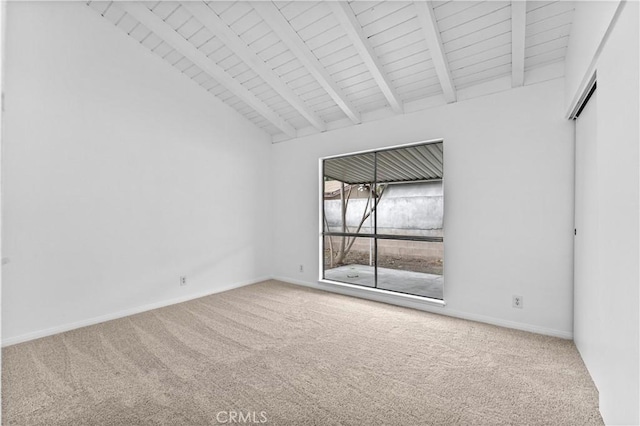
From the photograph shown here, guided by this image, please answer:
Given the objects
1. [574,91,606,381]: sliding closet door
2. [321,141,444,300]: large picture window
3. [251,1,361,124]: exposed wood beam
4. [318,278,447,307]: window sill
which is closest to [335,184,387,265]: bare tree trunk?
[321,141,444,300]: large picture window

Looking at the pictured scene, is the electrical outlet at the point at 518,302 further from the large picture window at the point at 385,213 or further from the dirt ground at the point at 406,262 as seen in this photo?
the dirt ground at the point at 406,262

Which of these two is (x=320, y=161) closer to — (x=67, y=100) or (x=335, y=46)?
(x=335, y=46)

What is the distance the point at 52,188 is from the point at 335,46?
3122 millimetres

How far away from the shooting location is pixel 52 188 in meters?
3.14

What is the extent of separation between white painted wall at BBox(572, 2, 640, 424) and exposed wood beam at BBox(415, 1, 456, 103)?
43.7 inches

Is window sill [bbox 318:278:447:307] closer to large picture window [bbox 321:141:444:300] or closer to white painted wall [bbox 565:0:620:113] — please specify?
large picture window [bbox 321:141:444:300]

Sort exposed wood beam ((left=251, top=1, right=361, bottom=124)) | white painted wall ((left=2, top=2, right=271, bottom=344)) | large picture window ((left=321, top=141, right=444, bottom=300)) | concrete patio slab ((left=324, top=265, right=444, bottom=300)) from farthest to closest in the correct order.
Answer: concrete patio slab ((left=324, top=265, right=444, bottom=300))
large picture window ((left=321, top=141, right=444, bottom=300))
white painted wall ((left=2, top=2, right=271, bottom=344))
exposed wood beam ((left=251, top=1, right=361, bottom=124))

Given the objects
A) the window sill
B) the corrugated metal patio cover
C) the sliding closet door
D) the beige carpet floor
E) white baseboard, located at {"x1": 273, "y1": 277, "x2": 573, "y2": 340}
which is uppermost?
the corrugated metal patio cover

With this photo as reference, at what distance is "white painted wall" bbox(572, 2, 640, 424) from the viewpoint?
4.90ft

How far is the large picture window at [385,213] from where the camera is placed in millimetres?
4320

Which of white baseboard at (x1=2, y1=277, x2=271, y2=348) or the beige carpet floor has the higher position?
white baseboard at (x1=2, y1=277, x2=271, y2=348)

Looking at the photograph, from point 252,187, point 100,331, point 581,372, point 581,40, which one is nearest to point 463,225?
point 581,372

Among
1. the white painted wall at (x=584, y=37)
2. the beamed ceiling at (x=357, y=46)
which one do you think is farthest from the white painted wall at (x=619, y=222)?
the beamed ceiling at (x=357, y=46)

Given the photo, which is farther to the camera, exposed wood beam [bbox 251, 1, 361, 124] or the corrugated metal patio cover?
the corrugated metal patio cover
